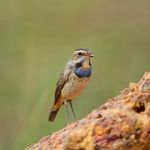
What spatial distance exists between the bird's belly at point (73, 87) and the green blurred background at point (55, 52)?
2.15 feet

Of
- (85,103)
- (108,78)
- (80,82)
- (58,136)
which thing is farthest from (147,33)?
(58,136)

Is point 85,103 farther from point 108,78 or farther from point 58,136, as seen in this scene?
point 58,136

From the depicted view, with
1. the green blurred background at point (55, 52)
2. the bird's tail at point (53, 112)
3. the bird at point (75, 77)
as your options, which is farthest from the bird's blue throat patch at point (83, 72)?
the green blurred background at point (55, 52)

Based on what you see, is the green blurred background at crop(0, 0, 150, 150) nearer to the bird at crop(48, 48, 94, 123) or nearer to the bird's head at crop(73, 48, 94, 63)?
the bird at crop(48, 48, 94, 123)

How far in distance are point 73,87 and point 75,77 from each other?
0.22 ft

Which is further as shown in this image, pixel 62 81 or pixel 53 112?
pixel 53 112

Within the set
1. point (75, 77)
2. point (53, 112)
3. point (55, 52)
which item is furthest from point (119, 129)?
point (55, 52)

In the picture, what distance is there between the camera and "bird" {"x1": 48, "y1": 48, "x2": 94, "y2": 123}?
5.21 meters

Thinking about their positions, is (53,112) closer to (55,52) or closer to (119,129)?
(119,129)

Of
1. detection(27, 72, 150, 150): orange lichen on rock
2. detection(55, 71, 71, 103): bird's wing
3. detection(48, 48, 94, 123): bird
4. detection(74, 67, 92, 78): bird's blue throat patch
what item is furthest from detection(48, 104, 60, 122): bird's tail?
detection(27, 72, 150, 150): orange lichen on rock

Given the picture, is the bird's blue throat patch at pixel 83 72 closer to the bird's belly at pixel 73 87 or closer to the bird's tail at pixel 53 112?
the bird's belly at pixel 73 87

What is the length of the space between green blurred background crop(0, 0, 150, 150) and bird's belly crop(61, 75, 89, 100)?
25.8 inches

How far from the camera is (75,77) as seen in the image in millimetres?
5391

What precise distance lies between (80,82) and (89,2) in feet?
15.9
